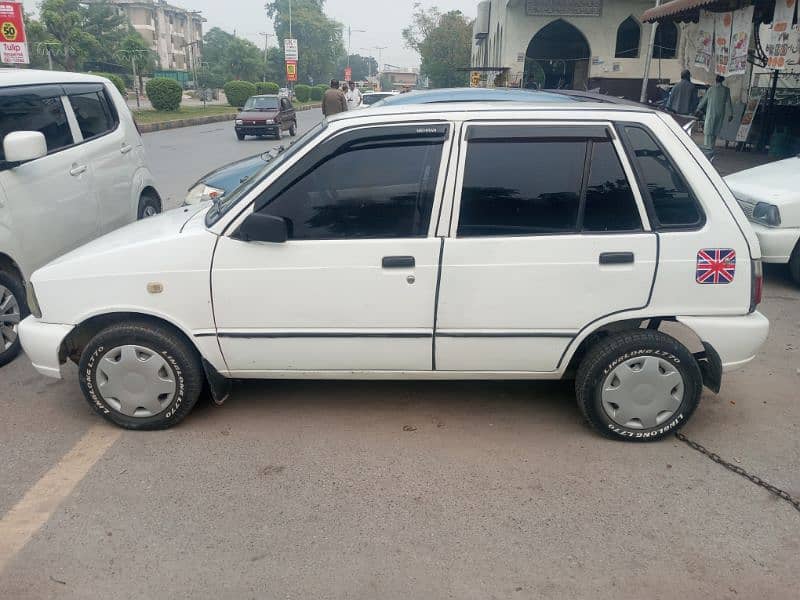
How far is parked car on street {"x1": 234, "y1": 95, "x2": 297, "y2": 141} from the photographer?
23188 millimetres

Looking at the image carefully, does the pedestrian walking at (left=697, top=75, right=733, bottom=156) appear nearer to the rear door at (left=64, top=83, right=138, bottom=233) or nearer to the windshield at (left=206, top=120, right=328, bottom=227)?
the rear door at (left=64, top=83, right=138, bottom=233)

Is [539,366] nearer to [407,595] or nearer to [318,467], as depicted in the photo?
[318,467]

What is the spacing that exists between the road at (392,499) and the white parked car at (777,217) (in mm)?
2601

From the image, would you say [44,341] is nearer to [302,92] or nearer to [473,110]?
[473,110]

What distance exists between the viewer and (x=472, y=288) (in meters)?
3.59

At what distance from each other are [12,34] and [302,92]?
57.4 meters

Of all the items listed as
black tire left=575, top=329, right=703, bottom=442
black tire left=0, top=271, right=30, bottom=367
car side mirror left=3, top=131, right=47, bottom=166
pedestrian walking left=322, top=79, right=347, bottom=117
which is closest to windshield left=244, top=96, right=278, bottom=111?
pedestrian walking left=322, top=79, right=347, bottom=117

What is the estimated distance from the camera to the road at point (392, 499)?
2771mm

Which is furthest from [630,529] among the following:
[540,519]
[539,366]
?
[539,366]

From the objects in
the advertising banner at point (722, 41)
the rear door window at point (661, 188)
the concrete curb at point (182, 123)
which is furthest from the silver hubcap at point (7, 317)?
the concrete curb at point (182, 123)

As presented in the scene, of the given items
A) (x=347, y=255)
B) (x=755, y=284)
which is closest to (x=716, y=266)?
(x=755, y=284)

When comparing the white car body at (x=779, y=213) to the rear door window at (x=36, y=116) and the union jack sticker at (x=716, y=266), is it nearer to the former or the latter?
the union jack sticker at (x=716, y=266)

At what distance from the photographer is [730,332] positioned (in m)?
3.67

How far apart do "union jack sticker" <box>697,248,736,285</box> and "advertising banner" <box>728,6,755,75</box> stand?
40.1 feet
